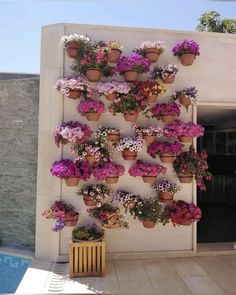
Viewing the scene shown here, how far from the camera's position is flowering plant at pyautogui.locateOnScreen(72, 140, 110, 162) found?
4.84 metres

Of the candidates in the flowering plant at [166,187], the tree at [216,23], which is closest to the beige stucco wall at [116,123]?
the flowering plant at [166,187]

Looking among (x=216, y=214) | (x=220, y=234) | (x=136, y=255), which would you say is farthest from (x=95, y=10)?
(x=216, y=214)

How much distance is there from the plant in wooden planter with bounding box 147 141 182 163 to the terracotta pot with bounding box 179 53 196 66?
1.33m

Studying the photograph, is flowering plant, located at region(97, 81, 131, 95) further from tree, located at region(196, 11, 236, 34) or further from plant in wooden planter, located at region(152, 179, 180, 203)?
tree, located at region(196, 11, 236, 34)

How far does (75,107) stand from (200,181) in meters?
2.41

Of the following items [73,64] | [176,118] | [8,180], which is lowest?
[8,180]

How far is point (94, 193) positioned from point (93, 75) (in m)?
1.85

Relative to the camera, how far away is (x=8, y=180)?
5711mm

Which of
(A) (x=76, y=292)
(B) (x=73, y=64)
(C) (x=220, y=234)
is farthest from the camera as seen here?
(C) (x=220, y=234)

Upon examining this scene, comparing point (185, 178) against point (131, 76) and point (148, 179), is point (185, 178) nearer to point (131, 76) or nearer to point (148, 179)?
point (148, 179)

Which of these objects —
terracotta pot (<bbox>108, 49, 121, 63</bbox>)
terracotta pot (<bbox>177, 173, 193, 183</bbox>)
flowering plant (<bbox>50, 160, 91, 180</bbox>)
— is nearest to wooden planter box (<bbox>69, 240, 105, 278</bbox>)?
flowering plant (<bbox>50, 160, 91, 180</bbox>)

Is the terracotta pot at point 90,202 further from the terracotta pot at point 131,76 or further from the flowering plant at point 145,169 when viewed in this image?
the terracotta pot at point 131,76

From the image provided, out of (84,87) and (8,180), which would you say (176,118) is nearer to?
(84,87)

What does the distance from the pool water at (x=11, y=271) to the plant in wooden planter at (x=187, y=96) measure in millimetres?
3636
